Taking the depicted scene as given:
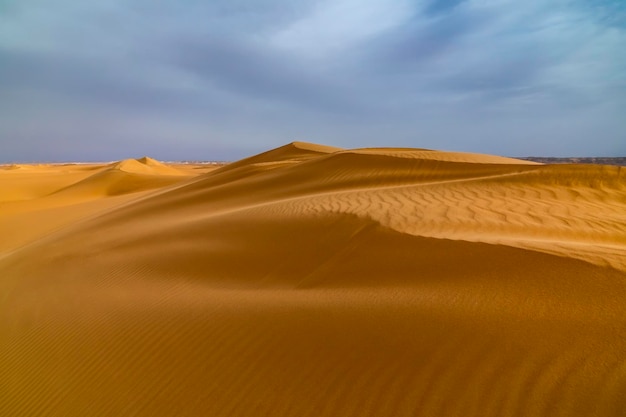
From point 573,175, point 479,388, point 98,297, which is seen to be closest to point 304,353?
point 479,388

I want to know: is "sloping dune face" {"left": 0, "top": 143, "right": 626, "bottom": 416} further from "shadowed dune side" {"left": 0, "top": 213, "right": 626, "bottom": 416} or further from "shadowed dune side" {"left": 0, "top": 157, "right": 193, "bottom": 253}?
"shadowed dune side" {"left": 0, "top": 157, "right": 193, "bottom": 253}

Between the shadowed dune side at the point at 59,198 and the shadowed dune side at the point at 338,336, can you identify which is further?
the shadowed dune side at the point at 59,198

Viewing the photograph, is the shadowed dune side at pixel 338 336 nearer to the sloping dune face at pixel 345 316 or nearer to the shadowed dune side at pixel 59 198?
the sloping dune face at pixel 345 316

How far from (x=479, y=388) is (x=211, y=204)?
9.30m

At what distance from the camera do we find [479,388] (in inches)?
85.4

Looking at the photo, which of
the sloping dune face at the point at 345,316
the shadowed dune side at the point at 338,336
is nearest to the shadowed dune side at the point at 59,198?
the sloping dune face at the point at 345,316

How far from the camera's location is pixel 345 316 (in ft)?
10.2

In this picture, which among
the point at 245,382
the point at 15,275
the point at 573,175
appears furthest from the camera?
the point at 573,175

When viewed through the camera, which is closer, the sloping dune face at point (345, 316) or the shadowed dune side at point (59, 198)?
the sloping dune face at point (345, 316)

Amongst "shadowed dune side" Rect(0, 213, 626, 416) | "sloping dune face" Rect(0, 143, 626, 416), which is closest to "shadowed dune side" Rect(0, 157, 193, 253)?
"sloping dune face" Rect(0, 143, 626, 416)

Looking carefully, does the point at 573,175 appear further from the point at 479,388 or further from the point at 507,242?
the point at 479,388

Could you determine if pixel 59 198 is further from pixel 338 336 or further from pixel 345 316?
pixel 338 336

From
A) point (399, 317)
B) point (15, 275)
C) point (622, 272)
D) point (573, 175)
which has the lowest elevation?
point (15, 275)

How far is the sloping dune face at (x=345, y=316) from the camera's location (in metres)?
2.29
